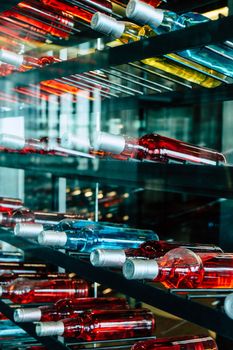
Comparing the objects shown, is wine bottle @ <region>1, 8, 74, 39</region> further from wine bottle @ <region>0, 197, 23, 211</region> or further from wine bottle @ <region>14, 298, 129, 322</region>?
wine bottle @ <region>14, 298, 129, 322</region>

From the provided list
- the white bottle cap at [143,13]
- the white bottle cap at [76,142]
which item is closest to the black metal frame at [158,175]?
the white bottle cap at [76,142]

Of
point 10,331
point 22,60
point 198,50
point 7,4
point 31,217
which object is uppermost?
point 7,4

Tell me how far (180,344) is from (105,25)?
2.07 ft

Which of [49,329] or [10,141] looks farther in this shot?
[10,141]

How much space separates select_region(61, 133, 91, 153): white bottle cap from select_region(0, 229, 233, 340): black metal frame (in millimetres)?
278

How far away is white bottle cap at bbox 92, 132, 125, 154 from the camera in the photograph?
3.12ft

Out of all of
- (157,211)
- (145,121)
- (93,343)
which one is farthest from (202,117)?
(93,343)

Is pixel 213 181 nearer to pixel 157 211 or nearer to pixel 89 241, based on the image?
pixel 89 241

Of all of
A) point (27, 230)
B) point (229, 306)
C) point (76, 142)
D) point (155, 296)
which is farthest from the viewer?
point (76, 142)

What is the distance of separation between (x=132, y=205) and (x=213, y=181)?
1.99 m

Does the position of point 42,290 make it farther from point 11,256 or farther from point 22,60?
point 22,60

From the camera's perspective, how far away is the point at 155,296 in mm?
849

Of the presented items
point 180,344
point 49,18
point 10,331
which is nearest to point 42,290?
point 10,331

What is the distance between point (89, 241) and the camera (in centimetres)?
117
